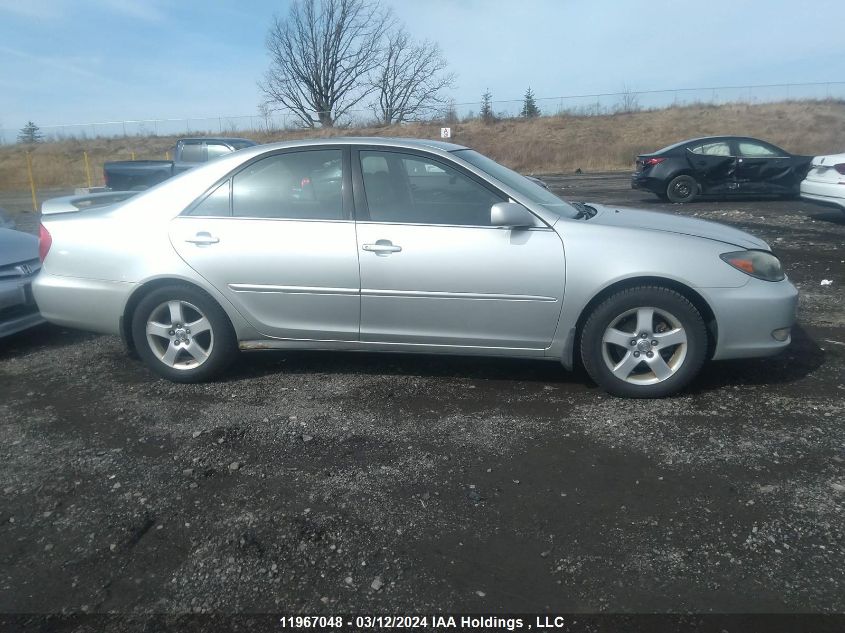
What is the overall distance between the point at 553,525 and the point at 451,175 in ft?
7.68

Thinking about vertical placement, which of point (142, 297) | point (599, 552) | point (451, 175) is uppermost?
point (451, 175)

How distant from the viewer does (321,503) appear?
122 inches

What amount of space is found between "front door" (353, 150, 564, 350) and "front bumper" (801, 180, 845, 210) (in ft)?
28.4

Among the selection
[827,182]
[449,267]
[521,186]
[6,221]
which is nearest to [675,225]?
[521,186]

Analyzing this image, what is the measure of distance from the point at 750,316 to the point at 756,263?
34 cm

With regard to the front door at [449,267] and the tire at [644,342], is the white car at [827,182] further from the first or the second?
the front door at [449,267]

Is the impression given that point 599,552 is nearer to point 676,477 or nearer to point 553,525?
point 553,525

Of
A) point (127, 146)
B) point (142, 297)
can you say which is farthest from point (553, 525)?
point (127, 146)

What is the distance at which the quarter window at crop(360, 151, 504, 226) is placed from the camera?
4.24m

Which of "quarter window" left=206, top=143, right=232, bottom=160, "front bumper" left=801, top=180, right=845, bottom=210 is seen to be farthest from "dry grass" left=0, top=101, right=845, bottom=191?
"front bumper" left=801, top=180, right=845, bottom=210

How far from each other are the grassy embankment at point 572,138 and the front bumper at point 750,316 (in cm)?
2967

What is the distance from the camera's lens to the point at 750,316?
13.2 ft

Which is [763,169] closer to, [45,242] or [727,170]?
[727,170]

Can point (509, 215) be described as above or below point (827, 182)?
above
